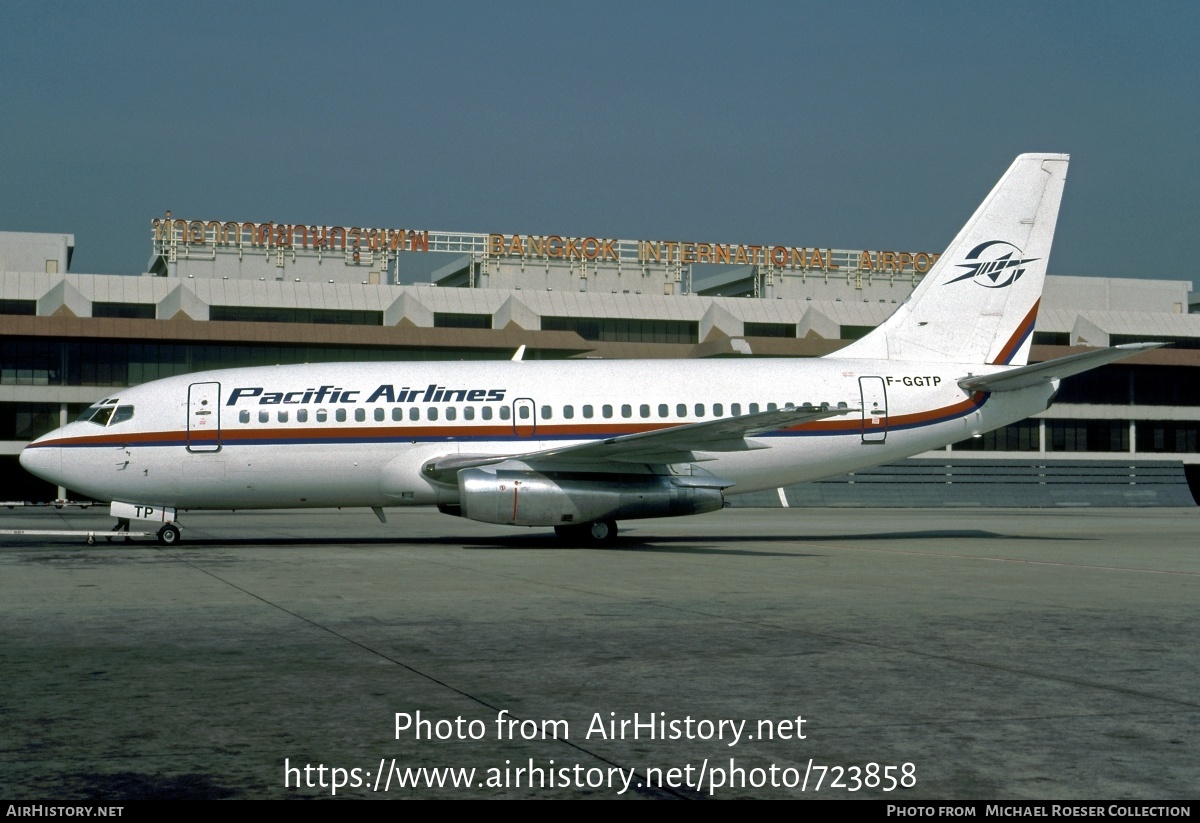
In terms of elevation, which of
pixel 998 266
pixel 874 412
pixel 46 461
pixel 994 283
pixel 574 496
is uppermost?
pixel 998 266

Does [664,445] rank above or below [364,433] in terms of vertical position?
below

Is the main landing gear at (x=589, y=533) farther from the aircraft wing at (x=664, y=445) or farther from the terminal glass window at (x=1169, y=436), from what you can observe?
the terminal glass window at (x=1169, y=436)

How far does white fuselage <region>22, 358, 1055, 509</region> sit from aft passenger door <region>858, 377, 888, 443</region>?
3 cm

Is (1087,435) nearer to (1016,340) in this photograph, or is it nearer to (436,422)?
(1016,340)

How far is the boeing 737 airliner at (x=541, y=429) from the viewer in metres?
24.3

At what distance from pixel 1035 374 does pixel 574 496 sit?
35.3 ft

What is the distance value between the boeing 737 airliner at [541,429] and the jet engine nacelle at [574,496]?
39mm

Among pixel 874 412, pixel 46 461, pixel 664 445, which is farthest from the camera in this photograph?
pixel 874 412

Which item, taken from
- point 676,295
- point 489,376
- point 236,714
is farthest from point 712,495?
point 676,295

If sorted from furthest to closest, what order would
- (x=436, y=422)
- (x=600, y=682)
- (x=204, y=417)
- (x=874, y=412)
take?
(x=874, y=412), (x=436, y=422), (x=204, y=417), (x=600, y=682)

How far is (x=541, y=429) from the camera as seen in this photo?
26.1 meters

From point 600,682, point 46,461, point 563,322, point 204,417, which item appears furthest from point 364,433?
point 563,322

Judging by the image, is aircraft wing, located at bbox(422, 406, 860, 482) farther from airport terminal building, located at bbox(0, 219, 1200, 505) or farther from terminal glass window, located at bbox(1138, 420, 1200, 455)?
terminal glass window, located at bbox(1138, 420, 1200, 455)

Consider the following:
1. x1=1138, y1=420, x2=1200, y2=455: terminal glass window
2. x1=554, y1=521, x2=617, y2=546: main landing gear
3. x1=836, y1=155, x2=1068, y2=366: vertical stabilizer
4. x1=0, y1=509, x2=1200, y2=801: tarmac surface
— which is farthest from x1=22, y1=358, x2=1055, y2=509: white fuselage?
x1=1138, y1=420, x2=1200, y2=455: terminal glass window
